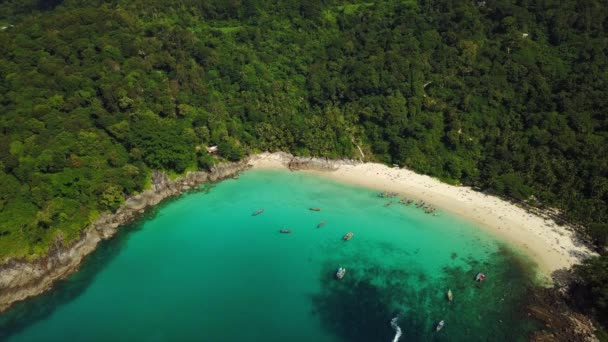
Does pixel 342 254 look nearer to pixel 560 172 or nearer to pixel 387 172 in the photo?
pixel 387 172

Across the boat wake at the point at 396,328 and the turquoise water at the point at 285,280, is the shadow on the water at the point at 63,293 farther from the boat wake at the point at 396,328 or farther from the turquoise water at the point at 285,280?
the boat wake at the point at 396,328

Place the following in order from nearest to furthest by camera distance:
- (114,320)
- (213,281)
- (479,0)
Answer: (114,320) → (213,281) → (479,0)

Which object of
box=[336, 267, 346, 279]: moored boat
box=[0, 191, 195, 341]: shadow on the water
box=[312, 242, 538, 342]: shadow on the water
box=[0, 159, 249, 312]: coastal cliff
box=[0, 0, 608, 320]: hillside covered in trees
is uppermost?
box=[0, 0, 608, 320]: hillside covered in trees

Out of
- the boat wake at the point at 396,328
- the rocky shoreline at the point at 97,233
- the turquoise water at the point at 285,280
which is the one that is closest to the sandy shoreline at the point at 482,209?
the rocky shoreline at the point at 97,233

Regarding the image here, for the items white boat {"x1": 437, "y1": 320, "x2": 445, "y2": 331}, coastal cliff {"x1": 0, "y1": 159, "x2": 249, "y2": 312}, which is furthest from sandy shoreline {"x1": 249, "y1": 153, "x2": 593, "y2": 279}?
white boat {"x1": 437, "y1": 320, "x2": 445, "y2": 331}

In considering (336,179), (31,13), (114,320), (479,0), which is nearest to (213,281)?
(114,320)

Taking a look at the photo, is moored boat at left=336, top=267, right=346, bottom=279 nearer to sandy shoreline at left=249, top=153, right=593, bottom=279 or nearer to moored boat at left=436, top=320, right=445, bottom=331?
moored boat at left=436, top=320, right=445, bottom=331
